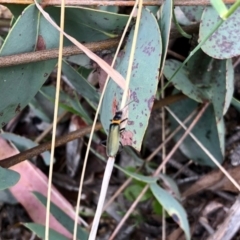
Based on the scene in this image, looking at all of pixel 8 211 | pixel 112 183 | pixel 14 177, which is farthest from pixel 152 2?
pixel 8 211

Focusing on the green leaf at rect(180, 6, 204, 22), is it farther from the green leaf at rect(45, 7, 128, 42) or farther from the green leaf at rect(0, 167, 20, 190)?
the green leaf at rect(0, 167, 20, 190)

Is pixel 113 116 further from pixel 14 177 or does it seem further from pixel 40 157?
pixel 40 157

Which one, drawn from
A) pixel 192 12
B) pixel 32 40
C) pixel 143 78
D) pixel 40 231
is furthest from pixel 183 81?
pixel 40 231

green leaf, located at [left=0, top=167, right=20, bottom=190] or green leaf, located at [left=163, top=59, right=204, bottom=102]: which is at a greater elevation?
green leaf, located at [left=163, top=59, right=204, bottom=102]

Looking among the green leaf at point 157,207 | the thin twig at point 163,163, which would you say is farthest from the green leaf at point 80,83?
the green leaf at point 157,207

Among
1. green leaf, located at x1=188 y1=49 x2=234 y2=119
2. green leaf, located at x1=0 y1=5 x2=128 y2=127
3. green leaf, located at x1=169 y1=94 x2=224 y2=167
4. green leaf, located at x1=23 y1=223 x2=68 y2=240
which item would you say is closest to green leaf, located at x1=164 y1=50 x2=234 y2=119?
green leaf, located at x1=188 y1=49 x2=234 y2=119

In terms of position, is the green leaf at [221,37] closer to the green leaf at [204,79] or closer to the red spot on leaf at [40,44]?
the green leaf at [204,79]
